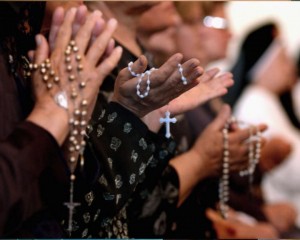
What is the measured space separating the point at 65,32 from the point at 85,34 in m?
0.02

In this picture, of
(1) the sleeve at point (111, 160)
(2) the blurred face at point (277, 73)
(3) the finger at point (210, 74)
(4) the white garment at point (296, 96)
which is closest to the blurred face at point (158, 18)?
(3) the finger at point (210, 74)

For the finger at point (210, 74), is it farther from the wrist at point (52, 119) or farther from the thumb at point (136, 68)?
the wrist at point (52, 119)

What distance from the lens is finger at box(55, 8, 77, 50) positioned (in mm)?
900

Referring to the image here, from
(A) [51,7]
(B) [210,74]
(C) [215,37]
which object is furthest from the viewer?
(C) [215,37]

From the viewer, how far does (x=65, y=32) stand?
2.97 feet

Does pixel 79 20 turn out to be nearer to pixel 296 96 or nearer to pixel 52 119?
pixel 52 119

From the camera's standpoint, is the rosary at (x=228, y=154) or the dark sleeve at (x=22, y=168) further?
the rosary at (x=228, y=154)

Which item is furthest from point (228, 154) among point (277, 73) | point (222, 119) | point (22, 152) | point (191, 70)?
point (277, 73)

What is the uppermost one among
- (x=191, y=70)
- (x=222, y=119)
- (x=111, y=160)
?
(x=191, y=70)

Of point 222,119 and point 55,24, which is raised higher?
point 55,24

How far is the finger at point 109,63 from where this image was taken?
908mm

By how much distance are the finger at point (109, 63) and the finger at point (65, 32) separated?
0.16 ft

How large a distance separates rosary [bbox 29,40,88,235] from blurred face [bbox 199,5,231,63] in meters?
0.66

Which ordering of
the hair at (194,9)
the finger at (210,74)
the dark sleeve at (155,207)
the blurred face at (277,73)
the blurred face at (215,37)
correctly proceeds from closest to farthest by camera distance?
the finger at (210,74) → the dark sleeve at (155,207) → the hair at (194,9) → the blurred face at (215,37) → the blurred face at (277,73)
